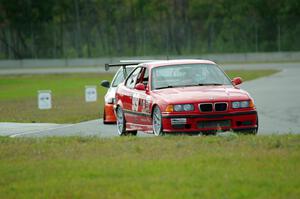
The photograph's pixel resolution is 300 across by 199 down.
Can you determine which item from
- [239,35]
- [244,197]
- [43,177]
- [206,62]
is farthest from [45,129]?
[239,35]

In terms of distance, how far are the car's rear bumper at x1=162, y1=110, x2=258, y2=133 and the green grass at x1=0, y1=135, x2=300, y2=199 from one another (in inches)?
57.3

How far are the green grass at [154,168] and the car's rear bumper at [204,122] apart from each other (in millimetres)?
1455

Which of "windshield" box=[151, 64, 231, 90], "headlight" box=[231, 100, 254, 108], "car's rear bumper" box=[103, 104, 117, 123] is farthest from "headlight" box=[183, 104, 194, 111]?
"car's rear bumper" box=[103, 104, 117, 123]

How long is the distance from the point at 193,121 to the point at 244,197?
6.60 meters

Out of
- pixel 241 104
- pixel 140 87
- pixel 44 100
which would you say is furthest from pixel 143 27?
pixel 241 104

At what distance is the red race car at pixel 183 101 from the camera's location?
15328mm

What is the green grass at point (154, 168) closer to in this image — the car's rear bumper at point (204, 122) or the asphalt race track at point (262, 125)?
the car's rear bumper at point (204, 122)

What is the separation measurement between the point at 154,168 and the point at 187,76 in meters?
6.24

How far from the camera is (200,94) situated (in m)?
15.6

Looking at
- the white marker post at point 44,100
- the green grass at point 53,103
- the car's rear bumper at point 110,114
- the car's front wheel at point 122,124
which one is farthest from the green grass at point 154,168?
the white marker post at point 44,100

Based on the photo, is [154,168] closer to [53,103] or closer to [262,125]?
[262,125]

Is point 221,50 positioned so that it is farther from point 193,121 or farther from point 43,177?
point 43,177

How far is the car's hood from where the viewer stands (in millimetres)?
15445

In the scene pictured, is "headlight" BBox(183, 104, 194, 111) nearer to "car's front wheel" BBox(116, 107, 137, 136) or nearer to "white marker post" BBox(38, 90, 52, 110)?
"car's front wheel" BBox(116, 107, 137, 136)
